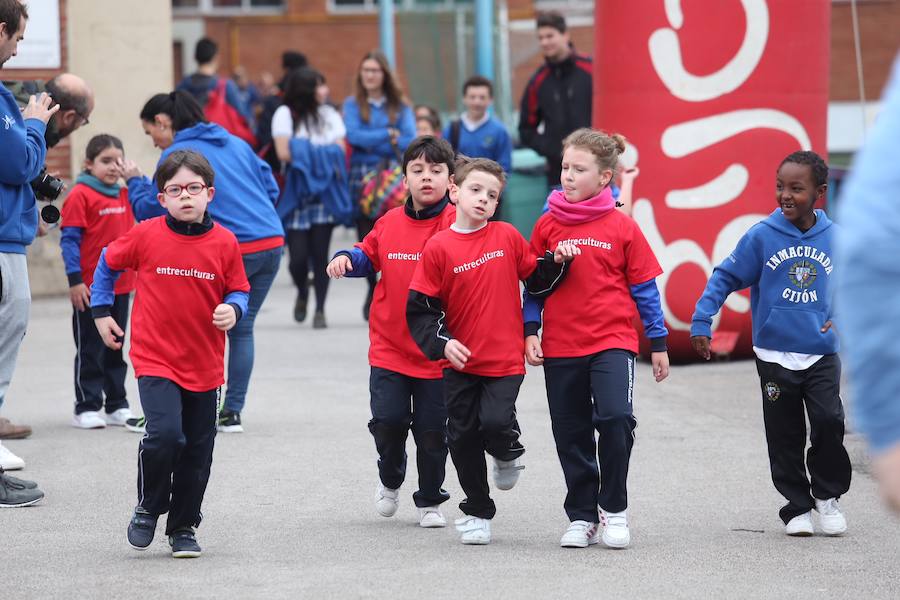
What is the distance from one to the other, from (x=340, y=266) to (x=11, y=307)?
5.37ft

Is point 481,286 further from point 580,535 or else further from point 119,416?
point 119,416

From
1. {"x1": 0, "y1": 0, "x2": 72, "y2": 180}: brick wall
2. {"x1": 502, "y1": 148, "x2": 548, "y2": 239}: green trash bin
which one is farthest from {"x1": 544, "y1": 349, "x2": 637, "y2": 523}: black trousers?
{"x1": 502, "y1": 148, "x2": 548, "y2": 239}: green trash bin

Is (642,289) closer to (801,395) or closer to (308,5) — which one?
(801,395)

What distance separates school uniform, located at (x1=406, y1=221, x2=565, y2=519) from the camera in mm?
5504

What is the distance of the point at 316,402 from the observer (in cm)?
896

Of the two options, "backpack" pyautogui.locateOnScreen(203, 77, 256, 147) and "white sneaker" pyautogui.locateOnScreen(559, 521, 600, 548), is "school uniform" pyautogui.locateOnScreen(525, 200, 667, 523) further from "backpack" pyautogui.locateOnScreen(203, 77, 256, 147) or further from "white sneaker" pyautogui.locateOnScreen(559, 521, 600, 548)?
"backpack" pyautogui.locateOnScreen(203, 77, 256, 147)

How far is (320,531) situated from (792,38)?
17.7 feet

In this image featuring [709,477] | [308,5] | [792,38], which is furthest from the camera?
[308,5]

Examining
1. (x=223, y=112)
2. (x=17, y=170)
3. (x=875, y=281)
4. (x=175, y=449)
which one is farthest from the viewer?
(x=223, y=112)

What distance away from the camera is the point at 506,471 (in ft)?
18.8

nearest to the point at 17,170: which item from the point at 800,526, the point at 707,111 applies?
the point at 800,526

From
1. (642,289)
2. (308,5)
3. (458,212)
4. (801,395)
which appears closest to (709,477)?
(801,395)

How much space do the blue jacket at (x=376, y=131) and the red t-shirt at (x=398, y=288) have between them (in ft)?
19.7

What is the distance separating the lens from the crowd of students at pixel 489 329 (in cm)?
541
